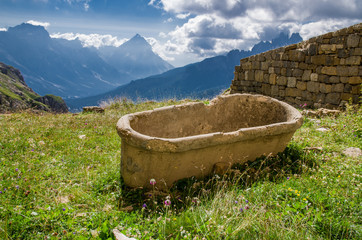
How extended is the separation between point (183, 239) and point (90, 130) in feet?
14.6

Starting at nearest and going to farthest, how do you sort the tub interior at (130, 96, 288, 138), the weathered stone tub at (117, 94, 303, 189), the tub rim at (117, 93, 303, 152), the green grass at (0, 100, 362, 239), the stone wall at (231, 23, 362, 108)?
1. the green grass at (0, 100, 362, 239)
2. the tub rim at (117, 93, 303, 152)
3. the weathered stone tub at (117, 94, 303, 189)
4. the tub interior at (130, 96, 288, 138)
5. the stone wall at (231, 23, 362, 108)

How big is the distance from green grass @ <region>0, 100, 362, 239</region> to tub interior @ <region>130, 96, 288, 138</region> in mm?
653

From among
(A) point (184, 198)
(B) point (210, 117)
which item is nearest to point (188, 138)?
(A) point (184, 198)

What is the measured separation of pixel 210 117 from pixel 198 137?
1.67 m

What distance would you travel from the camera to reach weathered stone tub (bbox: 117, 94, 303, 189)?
2.81 m

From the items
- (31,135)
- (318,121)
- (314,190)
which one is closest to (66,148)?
(31,135)

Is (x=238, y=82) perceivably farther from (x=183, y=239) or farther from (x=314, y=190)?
(x=183, y=239)

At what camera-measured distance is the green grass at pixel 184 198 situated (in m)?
2.03

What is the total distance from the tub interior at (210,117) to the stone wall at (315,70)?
3.77m

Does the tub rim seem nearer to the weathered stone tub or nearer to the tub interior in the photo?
the weathered stone tub

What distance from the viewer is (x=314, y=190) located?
260 cm

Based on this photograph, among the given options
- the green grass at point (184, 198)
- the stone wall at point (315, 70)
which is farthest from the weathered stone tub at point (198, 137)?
the stone wall at point (315, 70)

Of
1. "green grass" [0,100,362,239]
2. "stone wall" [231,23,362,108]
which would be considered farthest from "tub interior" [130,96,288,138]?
"stone wall" [231,23,362,108]

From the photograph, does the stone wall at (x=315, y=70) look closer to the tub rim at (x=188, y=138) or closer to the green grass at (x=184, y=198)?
the green grass at (x=184, y=198)
